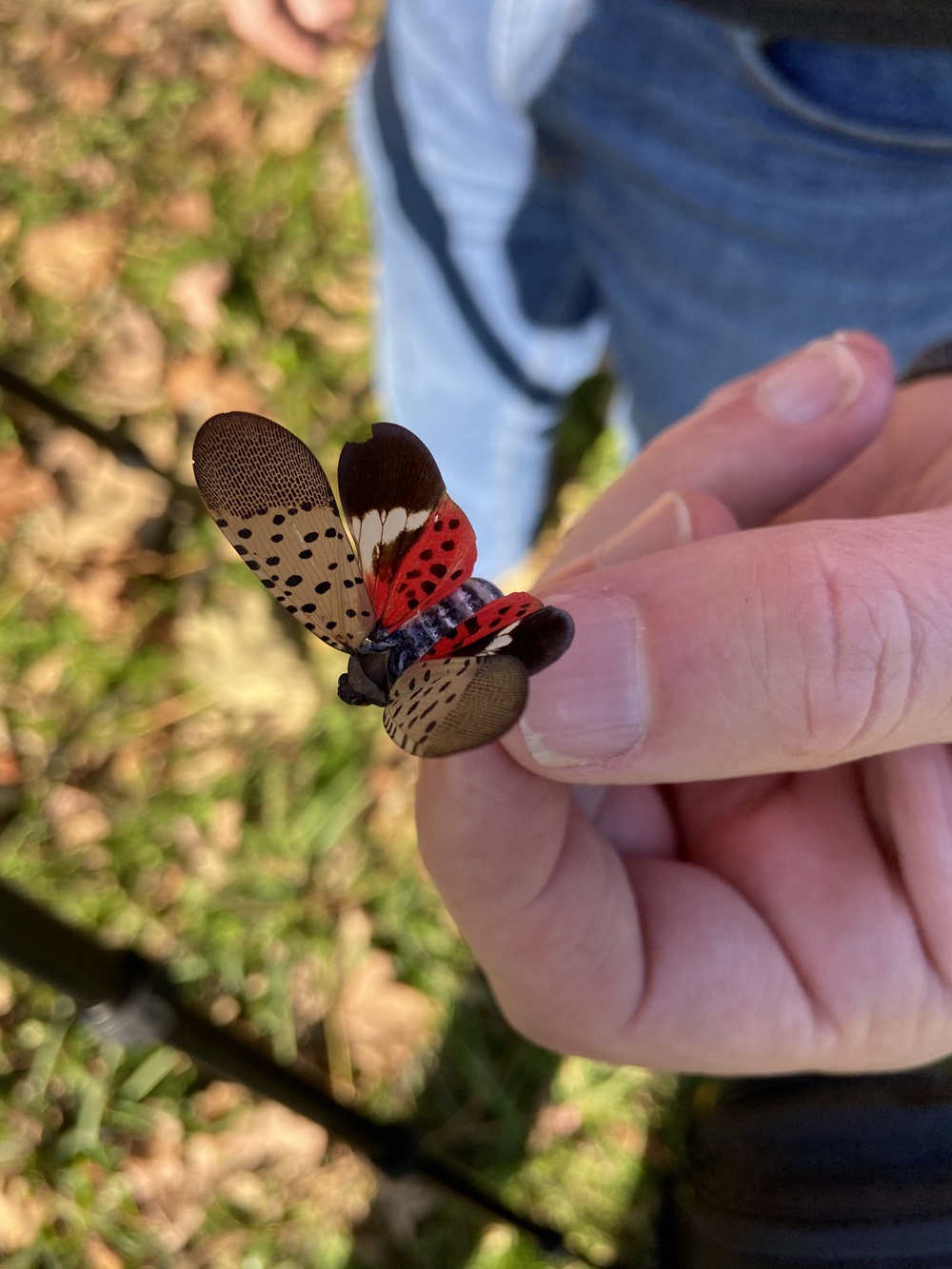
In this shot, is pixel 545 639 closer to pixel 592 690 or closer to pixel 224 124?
pixel 592 690

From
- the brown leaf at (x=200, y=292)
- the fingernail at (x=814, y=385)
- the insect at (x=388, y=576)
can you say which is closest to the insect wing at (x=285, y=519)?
the insect at (x=388, y=576)

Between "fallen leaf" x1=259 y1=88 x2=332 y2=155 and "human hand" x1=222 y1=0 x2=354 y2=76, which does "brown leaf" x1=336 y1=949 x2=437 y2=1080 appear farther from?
"fallen leaf" x1=259 y1=88 x2=332 y2=155

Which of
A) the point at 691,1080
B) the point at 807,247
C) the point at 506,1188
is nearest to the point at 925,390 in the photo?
the point at 807,247

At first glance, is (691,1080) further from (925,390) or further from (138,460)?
(138,460)

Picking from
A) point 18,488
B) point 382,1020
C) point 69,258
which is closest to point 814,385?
point 382,1020

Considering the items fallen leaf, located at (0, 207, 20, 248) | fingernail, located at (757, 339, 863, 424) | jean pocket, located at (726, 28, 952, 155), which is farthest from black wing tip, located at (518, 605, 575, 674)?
fallen leaf, located at (0, 207, 20, 248)
